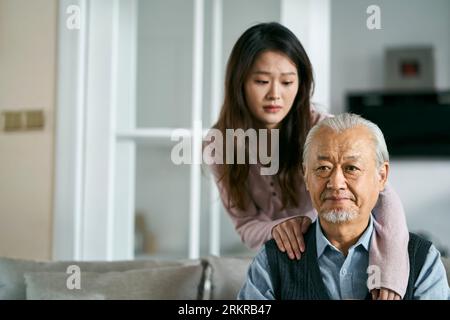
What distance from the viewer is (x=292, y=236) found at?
2.70 feet

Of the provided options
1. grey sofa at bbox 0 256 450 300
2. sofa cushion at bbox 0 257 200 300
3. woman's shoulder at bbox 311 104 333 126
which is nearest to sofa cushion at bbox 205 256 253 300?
grey sofa at bbox 0 256 450 300

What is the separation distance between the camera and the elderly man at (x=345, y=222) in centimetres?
74

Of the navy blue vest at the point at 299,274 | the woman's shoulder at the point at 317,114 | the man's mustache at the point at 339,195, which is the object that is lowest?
the navy blue vest at the point at 299,274

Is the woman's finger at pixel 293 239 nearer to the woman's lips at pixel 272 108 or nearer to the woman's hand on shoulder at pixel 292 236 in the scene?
the woman's hand on shoulder at pixel 292 236

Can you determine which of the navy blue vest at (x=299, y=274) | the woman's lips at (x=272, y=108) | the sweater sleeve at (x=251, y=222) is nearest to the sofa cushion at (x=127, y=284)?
the sweater sleeve at (x=251, y=222)

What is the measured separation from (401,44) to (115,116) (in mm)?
1162

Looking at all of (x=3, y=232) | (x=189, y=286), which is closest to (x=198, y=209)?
(x=189, y=286)

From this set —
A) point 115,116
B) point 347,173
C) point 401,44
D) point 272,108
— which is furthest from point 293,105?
point 401,44

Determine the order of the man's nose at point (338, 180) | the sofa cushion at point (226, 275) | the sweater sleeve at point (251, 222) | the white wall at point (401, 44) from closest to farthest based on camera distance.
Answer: the man's nose at point (338, 180)
the sweater sleeve at point (251, 222)
the white wall at point (401, 44)
the sofa cushion at point (226, 275)

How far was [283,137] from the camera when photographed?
0.84m

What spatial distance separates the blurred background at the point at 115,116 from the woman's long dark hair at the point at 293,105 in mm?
171

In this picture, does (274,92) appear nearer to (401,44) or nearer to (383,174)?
(383,174)
